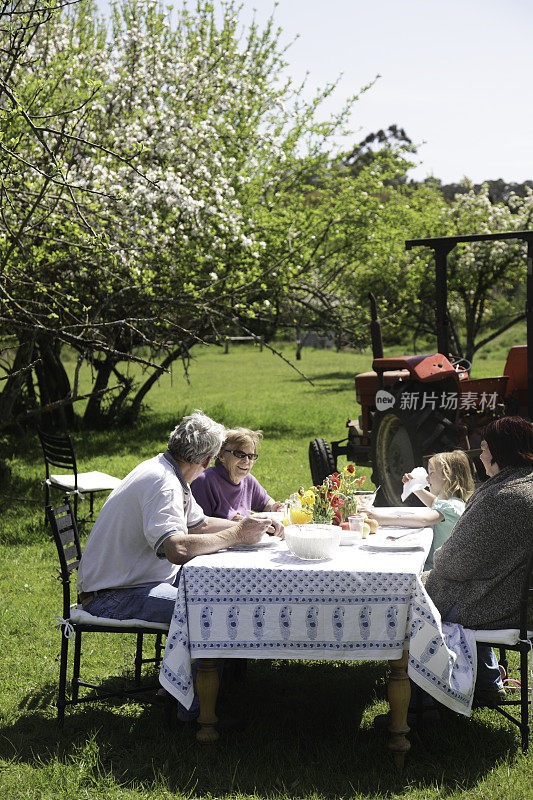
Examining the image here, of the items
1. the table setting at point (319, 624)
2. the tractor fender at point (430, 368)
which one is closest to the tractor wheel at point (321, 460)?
the tractor fender at point (430, 368)

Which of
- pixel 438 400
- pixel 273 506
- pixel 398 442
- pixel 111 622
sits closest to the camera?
pixel 111 622

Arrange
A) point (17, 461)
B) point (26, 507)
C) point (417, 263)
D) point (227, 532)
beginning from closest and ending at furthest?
1. point (227, 532)
2. point (26, 507)
3. point (17, 461)
4. point (417, 263)

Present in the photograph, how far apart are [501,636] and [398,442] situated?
3870 mm

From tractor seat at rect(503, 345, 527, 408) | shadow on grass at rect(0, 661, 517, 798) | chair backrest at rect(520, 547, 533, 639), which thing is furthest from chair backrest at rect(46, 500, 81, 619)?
tractor seat at rect(503, 345, 527, 408)

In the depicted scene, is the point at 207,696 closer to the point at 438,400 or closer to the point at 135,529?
the point at 135,529

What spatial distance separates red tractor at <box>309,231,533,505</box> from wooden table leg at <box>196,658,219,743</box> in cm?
341

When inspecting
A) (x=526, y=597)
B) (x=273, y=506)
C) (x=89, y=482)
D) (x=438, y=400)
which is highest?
(x=438, y=400)

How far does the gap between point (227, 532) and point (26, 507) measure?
567cm

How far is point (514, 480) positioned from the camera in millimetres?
3473

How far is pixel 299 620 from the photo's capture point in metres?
3.41

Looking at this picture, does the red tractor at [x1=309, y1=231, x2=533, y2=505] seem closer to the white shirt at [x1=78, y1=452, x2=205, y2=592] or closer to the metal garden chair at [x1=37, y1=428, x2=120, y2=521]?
the metal garden chair at [x1=37, y1=428, x2=120, y2=521]

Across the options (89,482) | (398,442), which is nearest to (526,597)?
(398,442)

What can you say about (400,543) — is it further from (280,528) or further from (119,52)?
(119,52)

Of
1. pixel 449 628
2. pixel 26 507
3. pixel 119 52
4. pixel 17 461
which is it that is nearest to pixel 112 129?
pixel 119 52
